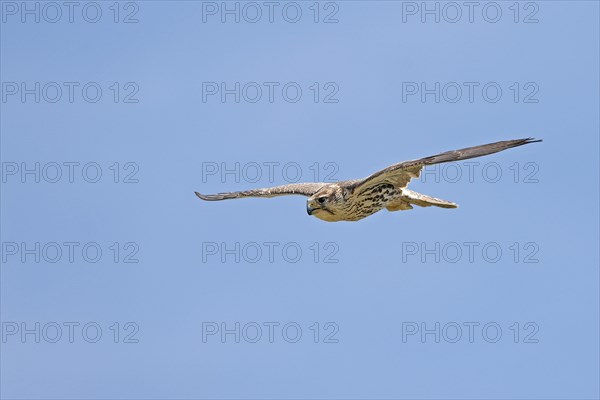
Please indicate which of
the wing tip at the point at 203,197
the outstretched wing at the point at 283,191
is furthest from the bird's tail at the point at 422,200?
the wing tip at the point at 203,197

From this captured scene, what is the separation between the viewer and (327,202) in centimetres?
2745

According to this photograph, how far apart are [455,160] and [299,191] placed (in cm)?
576

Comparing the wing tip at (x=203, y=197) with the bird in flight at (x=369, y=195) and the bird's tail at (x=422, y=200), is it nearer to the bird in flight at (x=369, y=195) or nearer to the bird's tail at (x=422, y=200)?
the bird in flight at (x=369, y=195)

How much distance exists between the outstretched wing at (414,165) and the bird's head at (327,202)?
321 mm

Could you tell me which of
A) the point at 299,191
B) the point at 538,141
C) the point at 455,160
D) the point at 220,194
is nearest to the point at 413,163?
the point at 455,160

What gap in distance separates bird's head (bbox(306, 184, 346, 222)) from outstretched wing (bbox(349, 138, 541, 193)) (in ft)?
1.05

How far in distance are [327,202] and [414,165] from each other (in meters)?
2.58

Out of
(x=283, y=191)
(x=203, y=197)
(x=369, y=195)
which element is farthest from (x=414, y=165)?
(x=203, y=197)

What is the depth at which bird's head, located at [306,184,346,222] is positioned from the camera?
90.1ft

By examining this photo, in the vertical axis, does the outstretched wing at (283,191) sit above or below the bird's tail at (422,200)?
above

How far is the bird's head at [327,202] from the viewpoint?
2745cm

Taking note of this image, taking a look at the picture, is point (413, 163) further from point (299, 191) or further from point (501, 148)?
point (299, 191)

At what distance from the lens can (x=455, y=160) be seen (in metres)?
24.8

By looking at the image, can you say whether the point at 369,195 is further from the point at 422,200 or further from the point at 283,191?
the point at 283,191
